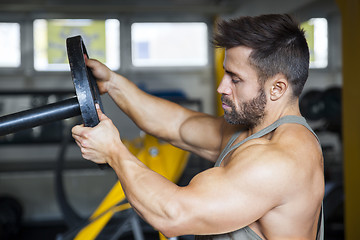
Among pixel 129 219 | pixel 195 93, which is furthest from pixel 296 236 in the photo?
pixel 195 93

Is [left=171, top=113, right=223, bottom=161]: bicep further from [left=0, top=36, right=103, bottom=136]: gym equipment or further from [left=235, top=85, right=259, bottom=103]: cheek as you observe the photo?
[left=0, top=36, right=103, bottom=136]: gym equipment

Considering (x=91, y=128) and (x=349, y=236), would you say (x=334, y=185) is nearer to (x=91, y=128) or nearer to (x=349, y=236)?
(x=349, y=236)

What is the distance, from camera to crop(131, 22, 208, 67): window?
6.49 m

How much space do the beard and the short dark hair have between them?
6 cm

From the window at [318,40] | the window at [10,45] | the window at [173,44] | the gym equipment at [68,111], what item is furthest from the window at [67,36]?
the gym equipment at [68,111]

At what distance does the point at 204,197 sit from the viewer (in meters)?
1.00

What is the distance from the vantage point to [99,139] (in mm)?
1055

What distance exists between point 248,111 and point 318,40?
5824mm

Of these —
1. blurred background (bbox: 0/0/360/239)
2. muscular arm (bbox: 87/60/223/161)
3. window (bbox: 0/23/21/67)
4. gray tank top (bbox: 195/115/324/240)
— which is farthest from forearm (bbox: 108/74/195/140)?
window (bbox: 0/23/21/67)

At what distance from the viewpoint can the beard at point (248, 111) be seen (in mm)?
1178

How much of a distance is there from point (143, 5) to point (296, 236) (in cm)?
479

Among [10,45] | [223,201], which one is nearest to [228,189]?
[223,201]

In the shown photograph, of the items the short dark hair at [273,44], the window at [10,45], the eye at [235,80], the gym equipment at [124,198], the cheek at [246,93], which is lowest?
the gym equipment at [124,198]

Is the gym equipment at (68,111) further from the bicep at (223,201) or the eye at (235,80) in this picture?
the eye at (235,80)
